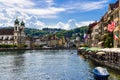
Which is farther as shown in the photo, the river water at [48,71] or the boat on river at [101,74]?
the river water at [48,71]

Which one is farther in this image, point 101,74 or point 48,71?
point 48,71

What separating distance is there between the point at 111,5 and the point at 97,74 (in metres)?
89.5

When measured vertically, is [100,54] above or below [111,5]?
below

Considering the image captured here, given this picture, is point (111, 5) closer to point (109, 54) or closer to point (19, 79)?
point (109, 54)

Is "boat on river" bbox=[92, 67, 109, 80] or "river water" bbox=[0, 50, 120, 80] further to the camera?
"river water" bbox=[0, 50, 120, 80]

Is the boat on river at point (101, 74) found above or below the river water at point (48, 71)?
above

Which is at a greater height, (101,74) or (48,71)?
(101,74)

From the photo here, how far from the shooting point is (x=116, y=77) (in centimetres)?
5706

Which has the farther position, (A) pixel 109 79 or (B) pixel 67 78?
(B) pixel 67 78

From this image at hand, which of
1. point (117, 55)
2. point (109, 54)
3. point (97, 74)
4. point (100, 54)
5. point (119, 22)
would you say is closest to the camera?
point (97, 74)

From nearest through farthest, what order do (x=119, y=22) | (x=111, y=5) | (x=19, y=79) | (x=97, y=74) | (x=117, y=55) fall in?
1. (x=97, y=74)
2. (x=19, y=79)
3. (x=117, y=55)
4. (x=119, y=22)
5. (x=111, y=5)

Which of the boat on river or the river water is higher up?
the boat on river

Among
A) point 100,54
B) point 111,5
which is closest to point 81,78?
point 100,54

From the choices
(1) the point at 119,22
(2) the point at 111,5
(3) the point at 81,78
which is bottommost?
(3) the point at 81,78
